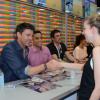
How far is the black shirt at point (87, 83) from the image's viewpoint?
6.74 feet

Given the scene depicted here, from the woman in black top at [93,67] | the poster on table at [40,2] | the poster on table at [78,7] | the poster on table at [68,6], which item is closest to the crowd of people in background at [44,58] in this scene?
the woman in black top at [93,67]

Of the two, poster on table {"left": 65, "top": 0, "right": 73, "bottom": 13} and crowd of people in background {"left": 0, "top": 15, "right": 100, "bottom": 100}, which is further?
poster on table {"left": 65, "top": 0, "right": 73, "bottom": 13}

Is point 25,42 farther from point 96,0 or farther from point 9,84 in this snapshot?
point 96,0

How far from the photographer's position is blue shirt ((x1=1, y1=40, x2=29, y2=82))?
2.85 meters

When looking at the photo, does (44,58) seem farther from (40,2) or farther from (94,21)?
(94,21)

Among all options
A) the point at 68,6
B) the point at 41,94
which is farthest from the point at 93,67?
the point at 68,6

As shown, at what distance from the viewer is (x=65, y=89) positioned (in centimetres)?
252

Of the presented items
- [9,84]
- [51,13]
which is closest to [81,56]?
[51,13]

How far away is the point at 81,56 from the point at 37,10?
1663 mm

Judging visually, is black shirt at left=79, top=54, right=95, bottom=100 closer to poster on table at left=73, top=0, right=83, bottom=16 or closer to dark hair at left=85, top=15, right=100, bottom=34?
dark hair at left=85, top=15, right=100, bottom=34

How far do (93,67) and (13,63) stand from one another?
118 cm

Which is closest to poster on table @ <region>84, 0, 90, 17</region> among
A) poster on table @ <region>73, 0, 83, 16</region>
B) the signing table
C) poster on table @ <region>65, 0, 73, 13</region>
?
poster on table @ <region>73, 0, 83, 16</region>

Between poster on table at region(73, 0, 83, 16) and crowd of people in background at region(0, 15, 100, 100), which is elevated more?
poster on table at region(73, 0, 83, 16)

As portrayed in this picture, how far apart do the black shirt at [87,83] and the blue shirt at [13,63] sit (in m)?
0.94
